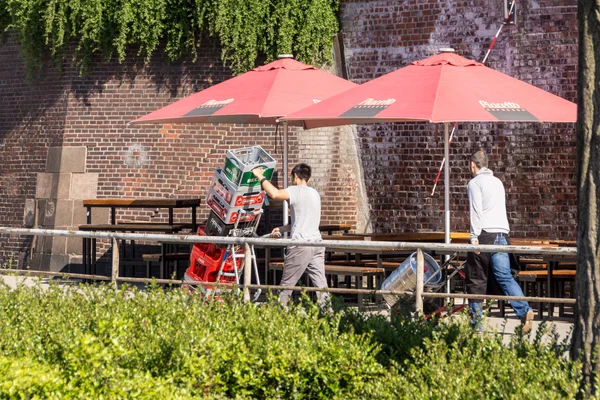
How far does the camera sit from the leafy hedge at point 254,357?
494 centimetres

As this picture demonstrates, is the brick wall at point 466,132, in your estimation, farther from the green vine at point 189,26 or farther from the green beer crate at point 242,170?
the green beer crate at point 242,170

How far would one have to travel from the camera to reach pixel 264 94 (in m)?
11.1

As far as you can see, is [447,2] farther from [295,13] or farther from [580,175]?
[580,175]

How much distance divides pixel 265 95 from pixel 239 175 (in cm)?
168

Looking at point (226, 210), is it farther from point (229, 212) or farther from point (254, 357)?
point (254, 357)

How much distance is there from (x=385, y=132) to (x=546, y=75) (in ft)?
8.23

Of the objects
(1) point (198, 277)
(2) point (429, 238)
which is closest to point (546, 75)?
(2) point (429, 238)

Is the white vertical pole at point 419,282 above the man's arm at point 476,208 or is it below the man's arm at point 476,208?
below

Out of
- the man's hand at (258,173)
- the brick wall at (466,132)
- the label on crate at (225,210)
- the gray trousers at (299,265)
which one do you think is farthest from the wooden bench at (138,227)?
the gray trousers at (299,265)

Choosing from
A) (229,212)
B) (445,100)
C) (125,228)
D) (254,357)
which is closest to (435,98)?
(445,100)

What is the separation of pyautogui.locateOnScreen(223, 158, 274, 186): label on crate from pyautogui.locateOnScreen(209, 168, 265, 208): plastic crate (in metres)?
0.05

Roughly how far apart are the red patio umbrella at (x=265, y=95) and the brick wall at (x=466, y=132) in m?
2.81

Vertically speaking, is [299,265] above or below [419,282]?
above

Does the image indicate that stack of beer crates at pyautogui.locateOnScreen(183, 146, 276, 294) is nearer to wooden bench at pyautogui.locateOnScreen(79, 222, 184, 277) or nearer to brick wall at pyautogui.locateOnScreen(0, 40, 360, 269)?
wooden bench at pyautogui.locateOnScreen(79, 222, 184, 277)
